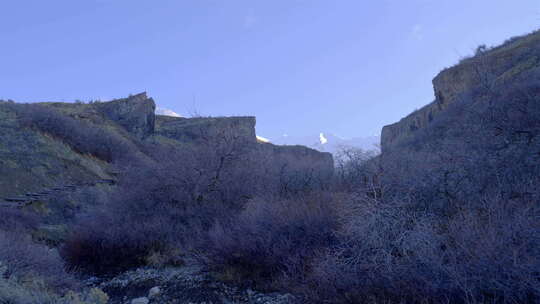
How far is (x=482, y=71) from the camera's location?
15.9m

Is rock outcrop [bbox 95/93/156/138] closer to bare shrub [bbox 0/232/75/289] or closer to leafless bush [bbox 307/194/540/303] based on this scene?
bare shrub [bbox 0/232/75/289]

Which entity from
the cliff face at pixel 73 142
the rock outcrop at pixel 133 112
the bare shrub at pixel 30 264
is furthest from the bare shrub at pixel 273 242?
the rock outcrop at pixel 133 112

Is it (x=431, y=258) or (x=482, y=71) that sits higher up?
(x=482, y=71)

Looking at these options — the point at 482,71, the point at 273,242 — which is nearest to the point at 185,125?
the point at 482,71

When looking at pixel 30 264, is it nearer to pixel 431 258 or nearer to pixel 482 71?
pixel 431 258

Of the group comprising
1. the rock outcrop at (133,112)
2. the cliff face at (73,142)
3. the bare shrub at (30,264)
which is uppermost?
the rock outcrop at (133,112)

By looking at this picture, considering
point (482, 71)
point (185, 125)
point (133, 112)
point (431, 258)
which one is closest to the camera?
point (431, 258)

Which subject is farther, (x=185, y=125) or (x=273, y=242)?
(x=185, y=125)

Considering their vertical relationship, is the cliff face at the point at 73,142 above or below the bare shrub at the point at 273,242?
above

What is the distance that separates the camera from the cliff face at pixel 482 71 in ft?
54.8

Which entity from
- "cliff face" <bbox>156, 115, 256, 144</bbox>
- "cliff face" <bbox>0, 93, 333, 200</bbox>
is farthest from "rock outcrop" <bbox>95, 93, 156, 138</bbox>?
"cliff face" <bbox>156, 115, 256, 144</bbox>

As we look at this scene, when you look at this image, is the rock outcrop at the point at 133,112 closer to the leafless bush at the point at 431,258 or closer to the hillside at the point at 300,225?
the hillside at the point at 300,225

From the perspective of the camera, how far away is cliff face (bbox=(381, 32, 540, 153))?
16691mm

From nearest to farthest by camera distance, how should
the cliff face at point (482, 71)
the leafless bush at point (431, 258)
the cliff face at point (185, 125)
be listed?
the leafless bush at point (431, 258) → the cliff face at point (482, 71) → the cliff face at point (185, 125)
